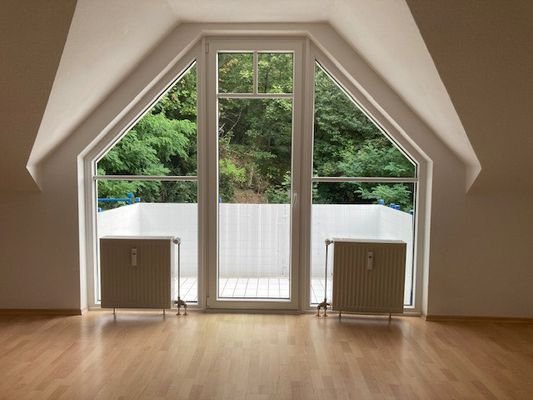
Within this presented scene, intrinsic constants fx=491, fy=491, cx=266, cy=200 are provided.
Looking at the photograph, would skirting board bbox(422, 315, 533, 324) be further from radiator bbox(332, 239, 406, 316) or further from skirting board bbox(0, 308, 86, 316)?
skirting board bbox(0, 308, 86, 316)

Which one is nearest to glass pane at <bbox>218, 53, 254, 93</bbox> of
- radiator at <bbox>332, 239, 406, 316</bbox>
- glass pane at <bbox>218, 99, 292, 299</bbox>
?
glass pane at <bbox>218, 99, 292, 299</bbox>

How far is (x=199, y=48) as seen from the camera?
4.57m

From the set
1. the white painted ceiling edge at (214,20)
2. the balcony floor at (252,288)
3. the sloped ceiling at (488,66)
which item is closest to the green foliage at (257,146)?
the white painted ceiling edge at (214,20)

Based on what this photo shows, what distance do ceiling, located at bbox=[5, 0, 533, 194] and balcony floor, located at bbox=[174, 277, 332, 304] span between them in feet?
5.73

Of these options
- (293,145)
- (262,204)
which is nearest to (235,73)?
(293,145)

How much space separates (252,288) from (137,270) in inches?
43.6

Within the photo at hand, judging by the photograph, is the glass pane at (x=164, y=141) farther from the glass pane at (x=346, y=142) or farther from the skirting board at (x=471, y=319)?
the skirting board at (x=471, y=319)

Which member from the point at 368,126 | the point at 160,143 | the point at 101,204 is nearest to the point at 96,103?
the point at 160,143

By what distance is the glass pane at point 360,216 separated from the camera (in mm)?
4703

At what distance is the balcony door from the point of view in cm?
462

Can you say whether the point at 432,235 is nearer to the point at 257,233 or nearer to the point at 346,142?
the point at 346,142

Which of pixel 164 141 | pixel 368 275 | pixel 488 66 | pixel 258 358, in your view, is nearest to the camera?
pixel 488 66

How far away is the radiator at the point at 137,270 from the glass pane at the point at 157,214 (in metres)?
0.24

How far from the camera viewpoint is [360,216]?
4.73 meters
